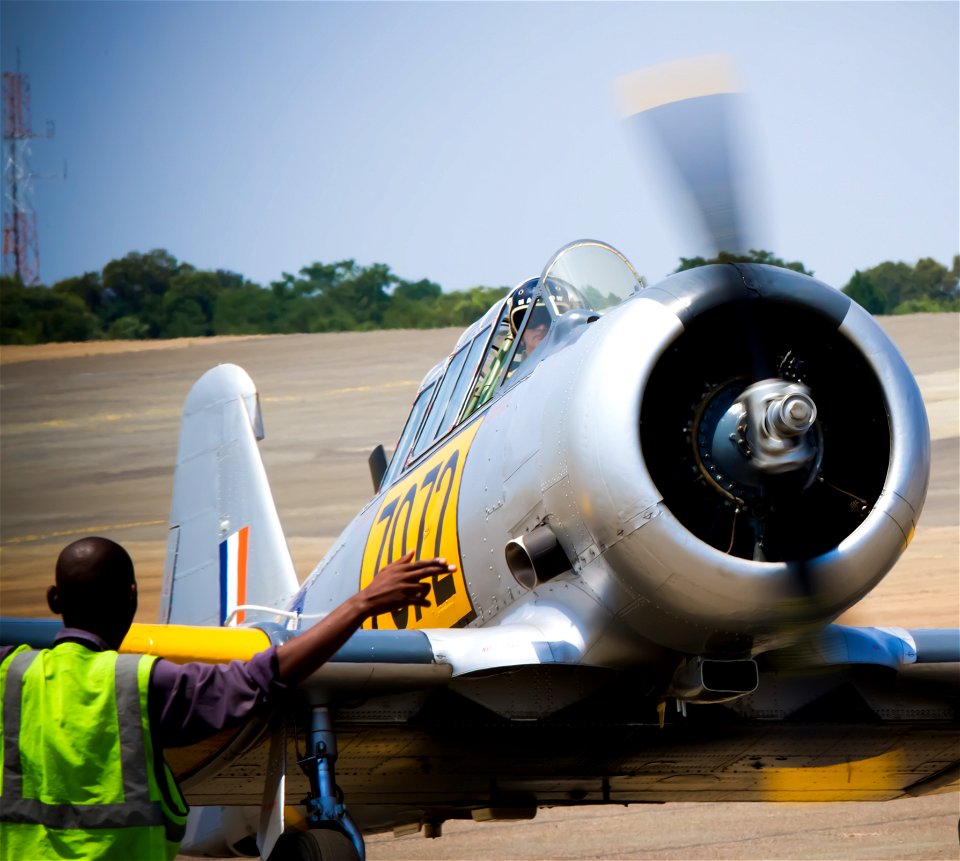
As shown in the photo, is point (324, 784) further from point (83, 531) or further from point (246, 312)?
point (246, 312)

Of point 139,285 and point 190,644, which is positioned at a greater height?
point 139,285

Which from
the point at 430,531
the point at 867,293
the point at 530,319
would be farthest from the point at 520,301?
the point at 867,293

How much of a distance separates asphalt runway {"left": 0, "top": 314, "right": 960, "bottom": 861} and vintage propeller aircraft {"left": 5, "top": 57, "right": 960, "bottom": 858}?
289 inches

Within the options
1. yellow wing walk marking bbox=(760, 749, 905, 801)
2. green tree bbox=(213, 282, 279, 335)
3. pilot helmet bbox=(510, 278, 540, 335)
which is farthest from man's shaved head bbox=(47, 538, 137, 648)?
green tree bbox=(213, 282, 279, 335)

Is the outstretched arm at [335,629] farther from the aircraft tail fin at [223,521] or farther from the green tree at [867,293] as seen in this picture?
the green tree at [867,293]

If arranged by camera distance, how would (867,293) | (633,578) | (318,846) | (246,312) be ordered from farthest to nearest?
(246,312)
(867,293)
(633,578)
(318,846)

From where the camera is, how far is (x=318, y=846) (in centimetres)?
528

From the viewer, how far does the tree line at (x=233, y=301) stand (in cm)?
4556

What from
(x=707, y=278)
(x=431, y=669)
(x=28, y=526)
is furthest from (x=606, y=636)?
(x=28, y=526)

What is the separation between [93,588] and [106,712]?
26 centimetres

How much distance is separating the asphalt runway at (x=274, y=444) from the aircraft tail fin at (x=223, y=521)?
13.6ft

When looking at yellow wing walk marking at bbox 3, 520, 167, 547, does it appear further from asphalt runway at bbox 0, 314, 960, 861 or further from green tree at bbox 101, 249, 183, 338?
green tree at bbox 101, 249, 183, 338

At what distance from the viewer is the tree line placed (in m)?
45.6

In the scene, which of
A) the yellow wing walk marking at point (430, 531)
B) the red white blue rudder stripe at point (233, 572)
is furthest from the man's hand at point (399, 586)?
the red white blue rudder stripe at point (233, 572)
